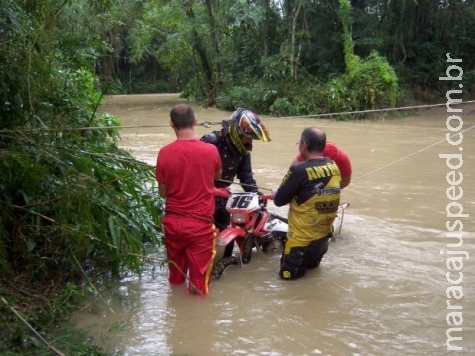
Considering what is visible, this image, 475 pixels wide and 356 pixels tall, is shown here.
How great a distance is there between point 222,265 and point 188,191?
98 centimetres

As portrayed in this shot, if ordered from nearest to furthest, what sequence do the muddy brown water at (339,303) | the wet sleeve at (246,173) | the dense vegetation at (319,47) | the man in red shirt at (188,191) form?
the muddy brown water at (339,303)
the man in red shirt at (188,191)
the wet sleeve at (246,173)
the dense vegetation at (319,47)

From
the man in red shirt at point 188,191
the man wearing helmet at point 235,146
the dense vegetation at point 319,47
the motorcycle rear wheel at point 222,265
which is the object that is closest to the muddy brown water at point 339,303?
the motorcycle rear wheel at point 222,265

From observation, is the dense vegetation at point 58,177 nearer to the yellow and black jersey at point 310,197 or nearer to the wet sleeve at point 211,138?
the wet sleeve at point 211,138

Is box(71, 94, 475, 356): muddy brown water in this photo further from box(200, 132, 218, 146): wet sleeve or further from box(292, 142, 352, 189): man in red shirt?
box(200, 132, 218, 146): wet sleeve

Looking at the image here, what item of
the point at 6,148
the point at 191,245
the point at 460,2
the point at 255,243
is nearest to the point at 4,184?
the point at 6,148

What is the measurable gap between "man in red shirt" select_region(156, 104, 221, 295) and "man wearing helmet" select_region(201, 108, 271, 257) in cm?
58

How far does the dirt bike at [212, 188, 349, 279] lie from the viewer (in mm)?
4906

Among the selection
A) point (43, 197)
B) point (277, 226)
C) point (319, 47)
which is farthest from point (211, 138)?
point (319, 47)

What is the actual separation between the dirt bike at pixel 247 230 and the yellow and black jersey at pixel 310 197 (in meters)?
0.39

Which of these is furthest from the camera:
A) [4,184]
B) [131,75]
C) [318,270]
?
[131,75]

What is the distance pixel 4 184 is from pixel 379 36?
71.8 ft

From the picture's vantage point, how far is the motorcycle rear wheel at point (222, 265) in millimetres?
4918

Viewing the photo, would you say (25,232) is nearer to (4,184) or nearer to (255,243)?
(4,184)

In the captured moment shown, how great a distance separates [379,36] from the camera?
2362 centimetres
